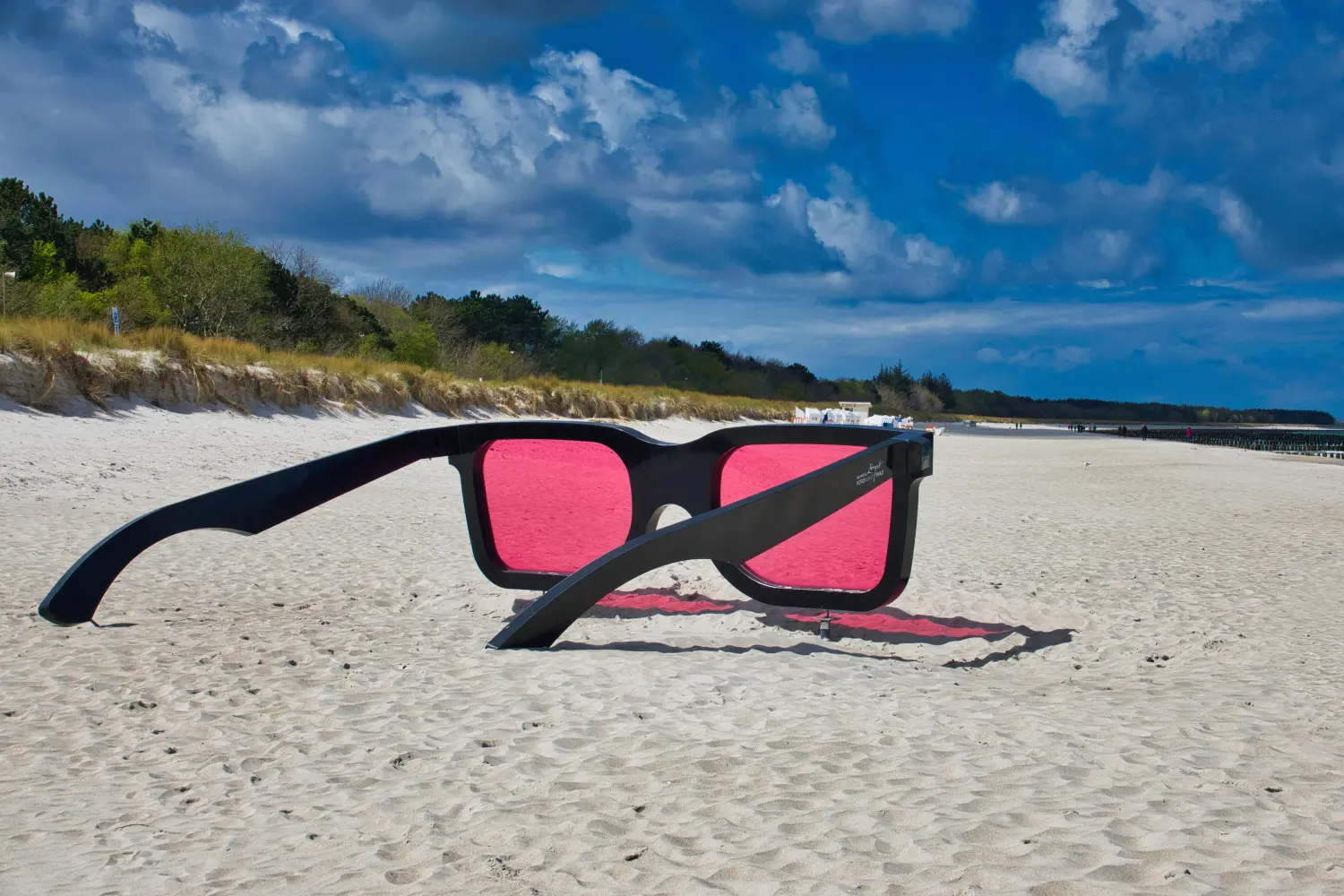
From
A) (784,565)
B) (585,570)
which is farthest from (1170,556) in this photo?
(585,570)

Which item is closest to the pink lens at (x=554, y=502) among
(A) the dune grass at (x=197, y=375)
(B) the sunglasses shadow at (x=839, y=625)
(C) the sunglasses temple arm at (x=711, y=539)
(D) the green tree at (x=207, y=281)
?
(B) the sunglasses shadow at (x=839, y=625)

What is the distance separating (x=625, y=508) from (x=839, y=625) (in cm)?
122

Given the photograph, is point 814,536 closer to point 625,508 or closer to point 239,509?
point 625,508

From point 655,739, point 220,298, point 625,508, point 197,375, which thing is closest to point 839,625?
point 625,508

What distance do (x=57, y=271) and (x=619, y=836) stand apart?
4532 cm

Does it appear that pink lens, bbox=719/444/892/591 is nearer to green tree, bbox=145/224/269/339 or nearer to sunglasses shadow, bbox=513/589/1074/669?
sunglasses shadow, bbox=513/589/1074/669

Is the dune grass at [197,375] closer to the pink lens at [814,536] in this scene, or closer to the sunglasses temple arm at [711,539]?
the sunglasses temple arm at [711,539]

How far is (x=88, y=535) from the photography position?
19.1ft

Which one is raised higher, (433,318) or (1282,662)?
(433,318)

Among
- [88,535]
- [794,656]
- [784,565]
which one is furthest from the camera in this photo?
[88,535]

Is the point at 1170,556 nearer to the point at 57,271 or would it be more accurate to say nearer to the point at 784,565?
the point at 784,565

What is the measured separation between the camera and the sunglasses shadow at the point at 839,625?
3748mm

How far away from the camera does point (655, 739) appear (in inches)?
95.2

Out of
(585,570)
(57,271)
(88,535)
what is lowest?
(88,535)
